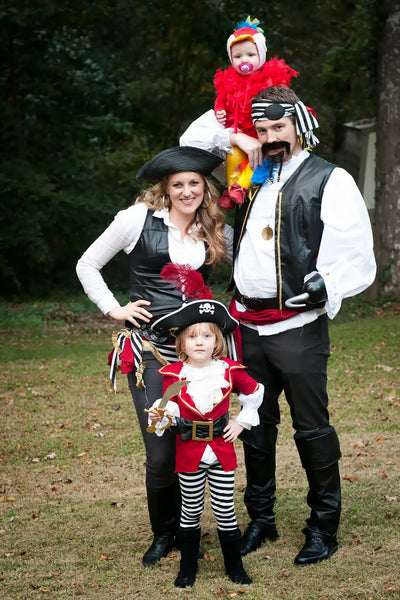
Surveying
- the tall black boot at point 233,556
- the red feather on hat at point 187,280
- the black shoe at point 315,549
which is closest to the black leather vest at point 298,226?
the red feather on hat at point 187,280

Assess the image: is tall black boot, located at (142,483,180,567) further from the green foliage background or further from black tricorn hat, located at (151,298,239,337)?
the green foliage background

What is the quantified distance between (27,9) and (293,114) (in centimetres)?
1190

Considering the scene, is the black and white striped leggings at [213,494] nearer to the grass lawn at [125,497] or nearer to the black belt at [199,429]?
the black belt at [199,429]

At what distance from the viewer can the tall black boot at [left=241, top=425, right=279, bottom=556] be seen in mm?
3928

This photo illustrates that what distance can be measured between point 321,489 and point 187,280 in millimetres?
1276

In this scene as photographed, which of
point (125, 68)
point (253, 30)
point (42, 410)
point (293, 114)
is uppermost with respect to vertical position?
point (125, 68)

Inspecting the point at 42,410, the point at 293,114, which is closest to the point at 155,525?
the point at 293,114

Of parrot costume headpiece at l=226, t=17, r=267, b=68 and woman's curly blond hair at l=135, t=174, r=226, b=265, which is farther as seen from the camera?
parrot costume headpiece at l=226, t=17, r=267, b=68

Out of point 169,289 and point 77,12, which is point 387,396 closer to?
point 169,289

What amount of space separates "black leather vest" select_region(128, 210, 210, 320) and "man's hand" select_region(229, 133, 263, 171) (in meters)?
0.55

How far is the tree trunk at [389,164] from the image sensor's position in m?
12.5

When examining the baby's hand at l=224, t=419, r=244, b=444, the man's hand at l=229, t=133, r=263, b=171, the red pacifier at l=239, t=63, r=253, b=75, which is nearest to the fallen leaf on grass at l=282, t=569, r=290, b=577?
the baby's hand at l=224, t=419, r=244, b=444

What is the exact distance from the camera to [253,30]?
389cm

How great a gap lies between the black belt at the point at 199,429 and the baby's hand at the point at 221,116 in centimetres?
157
